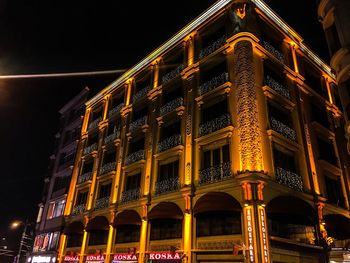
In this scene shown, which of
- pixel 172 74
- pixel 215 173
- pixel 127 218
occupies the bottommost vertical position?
pixel 127 218

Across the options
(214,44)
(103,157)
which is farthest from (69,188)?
(214,44)

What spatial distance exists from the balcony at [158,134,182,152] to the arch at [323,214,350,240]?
9.21 metres

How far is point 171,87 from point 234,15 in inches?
254

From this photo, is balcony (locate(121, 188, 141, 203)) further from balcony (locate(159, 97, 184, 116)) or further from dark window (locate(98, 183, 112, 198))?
balcony (locate(159, 97, 184, 116))

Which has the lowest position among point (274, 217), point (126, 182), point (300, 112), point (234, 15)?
point (274, 217)

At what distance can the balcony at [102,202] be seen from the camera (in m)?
22.3

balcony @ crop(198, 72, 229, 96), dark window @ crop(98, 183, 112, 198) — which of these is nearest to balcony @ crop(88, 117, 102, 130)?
dark window @ crop(98, 183, 112, 198)

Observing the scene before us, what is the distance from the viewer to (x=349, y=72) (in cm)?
1262

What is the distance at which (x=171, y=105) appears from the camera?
2025cm

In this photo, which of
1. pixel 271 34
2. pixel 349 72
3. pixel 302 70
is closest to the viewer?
pixel 349 72

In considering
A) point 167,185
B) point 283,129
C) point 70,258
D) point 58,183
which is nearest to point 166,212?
point 167,185

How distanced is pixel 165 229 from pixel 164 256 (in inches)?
64.6

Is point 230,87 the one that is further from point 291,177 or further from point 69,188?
point 69,188

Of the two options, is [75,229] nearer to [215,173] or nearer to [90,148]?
[90,148]
